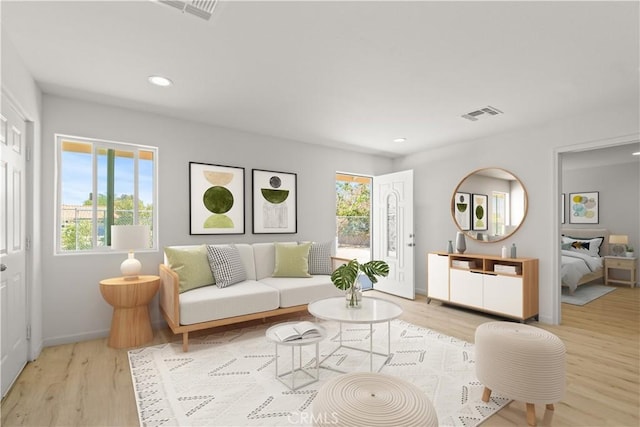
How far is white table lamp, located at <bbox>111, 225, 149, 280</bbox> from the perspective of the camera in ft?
9.62

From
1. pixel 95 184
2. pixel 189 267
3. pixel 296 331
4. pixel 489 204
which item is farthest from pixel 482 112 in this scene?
pixel 95 184

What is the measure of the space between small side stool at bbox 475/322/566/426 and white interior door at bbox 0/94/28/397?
3.13 metres

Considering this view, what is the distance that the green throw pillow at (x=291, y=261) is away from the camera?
383 centimetres

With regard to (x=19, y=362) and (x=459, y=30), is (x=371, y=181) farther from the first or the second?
(x=19, y=362)

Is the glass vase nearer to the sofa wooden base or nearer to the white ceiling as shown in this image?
the sofa wooden base

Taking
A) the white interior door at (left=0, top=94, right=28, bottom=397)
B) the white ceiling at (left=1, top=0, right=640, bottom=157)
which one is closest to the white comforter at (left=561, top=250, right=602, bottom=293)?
the white ceiling at (left=1, top=0, right=640, bottom=157)

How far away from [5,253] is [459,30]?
332 centimetres

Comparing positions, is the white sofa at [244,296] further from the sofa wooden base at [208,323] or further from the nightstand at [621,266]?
the nightstand at [621,266]

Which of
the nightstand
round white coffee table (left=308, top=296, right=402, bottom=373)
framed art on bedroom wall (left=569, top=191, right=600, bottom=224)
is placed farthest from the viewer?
framed art on bedroom wall (left=569, top=191, right=600, bottom=224)

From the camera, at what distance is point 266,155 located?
4336 mm

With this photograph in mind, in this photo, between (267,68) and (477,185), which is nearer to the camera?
(267,68)

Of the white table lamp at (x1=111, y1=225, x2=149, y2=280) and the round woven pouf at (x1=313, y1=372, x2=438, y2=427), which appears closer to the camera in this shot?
the round woven pouf at (x1=313, y1=372, x2=438, y2=427)

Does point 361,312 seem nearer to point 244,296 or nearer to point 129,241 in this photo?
point 244,296

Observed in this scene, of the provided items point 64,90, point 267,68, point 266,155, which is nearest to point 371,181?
point 266,155
